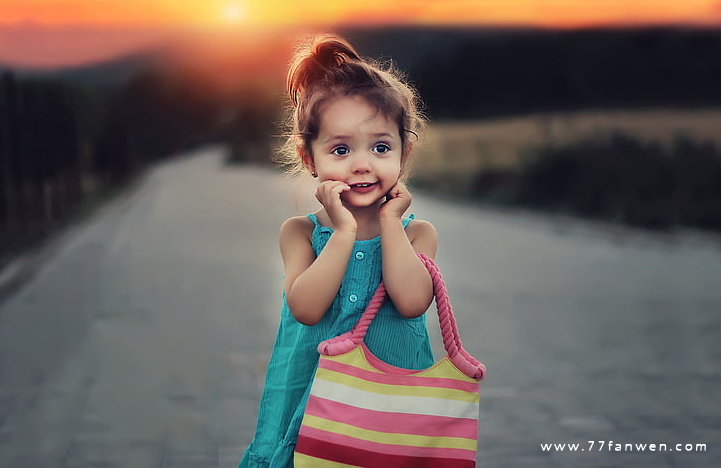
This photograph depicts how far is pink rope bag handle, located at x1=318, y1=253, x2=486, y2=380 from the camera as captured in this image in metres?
2.07

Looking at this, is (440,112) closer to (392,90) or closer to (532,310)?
(532,310)

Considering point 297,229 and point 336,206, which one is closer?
point 336,206

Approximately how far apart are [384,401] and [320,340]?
0.32 m

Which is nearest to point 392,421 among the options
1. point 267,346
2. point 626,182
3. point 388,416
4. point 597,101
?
point 388,416

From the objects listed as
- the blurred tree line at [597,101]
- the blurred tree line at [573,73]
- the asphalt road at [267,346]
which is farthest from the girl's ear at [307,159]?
the blurred tree line at [573,73]

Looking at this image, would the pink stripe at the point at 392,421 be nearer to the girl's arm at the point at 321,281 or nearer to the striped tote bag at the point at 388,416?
the striped tote bag at the point at 388,416

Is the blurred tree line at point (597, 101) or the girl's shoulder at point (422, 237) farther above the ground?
the girl's shoulder at point (422, 237)

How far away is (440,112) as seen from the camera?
29.4 metres

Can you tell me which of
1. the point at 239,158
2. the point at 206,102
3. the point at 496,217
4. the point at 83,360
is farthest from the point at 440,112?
the point at 206,102

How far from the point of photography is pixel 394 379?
2.08 metres

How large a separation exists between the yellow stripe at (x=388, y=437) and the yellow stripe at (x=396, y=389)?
92mm

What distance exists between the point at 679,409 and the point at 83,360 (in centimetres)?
374

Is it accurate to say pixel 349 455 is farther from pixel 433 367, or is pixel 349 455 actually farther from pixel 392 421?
pixel 433 367

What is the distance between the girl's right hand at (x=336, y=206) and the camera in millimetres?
2189
